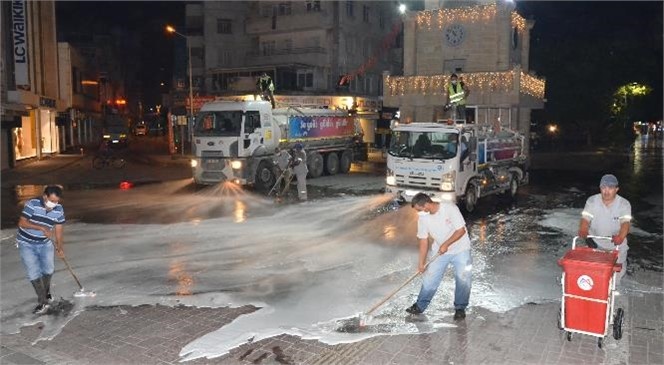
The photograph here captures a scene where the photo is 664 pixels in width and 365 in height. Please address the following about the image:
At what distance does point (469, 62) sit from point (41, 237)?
24668 millimetres

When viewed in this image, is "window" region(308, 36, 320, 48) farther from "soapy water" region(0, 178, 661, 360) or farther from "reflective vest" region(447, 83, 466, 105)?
"soapy water" region(0, 178, 661, 360)

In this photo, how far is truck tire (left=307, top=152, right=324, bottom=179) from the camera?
23.8 metres

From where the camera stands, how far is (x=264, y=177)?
20.3m

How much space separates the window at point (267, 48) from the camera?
4944 cm

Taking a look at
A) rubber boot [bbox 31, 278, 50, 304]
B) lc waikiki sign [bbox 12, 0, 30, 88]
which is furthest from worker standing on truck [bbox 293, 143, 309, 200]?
lc waikiki sign [bbox 12, 0, 30, 88]

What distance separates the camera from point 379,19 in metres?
50.8

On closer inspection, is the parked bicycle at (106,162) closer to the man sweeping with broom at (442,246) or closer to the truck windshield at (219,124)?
the truck windshield at (219,124)

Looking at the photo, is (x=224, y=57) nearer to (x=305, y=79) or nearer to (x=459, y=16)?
(x=305, y=79)

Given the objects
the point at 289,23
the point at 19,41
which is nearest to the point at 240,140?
the point at 19,41

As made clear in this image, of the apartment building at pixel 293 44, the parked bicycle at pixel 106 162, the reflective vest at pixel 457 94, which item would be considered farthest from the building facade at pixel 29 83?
the reflective vest at pixel 457 94

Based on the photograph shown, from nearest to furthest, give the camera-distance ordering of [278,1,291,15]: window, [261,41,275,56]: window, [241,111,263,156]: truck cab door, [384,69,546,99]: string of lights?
1. [241,111,263,156]: truck cab door
2. [384,69,546,99]: string of lights
3. [278,1,291,15]: window
4. [261,41,275,56]: window

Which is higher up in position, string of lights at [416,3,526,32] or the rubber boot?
string of lights at [416,3,526,32]

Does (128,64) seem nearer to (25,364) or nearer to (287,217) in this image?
(287,217)

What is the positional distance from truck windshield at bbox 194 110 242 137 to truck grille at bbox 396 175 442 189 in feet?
22.4
